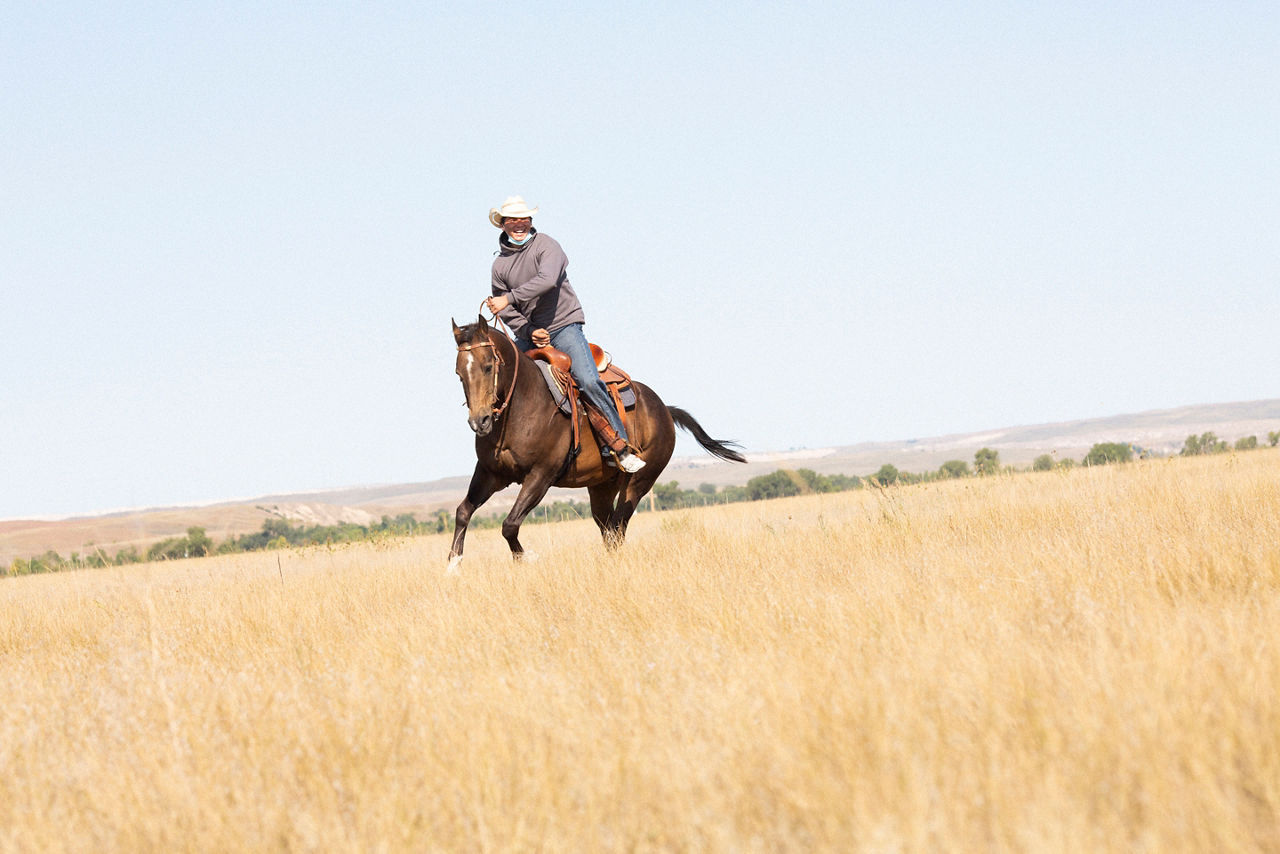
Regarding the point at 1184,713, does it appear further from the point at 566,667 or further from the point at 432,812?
the point at 566,667

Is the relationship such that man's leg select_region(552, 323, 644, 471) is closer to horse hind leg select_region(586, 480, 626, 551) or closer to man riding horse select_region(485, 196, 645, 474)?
man riding horse select_region(485, 196, 645, 474)

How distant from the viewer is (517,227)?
31.8 feet

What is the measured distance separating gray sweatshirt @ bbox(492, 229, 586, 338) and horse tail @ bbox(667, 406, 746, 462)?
8.43 feet

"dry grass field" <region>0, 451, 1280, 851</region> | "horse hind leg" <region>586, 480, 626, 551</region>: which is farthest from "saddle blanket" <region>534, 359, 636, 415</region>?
"dry grass field" <region>0, 451, 1280, 851</region>

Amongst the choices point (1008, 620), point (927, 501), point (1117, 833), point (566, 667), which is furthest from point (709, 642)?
point (927, 501)

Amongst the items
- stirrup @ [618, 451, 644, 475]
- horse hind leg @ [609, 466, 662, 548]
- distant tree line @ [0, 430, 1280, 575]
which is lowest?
distant tree line @ [0, 430, 1280, 575]

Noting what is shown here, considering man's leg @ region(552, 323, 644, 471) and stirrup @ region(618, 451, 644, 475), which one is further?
stirrup @ region(618, 451, 644, 475)

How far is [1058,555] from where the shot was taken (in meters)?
6.00

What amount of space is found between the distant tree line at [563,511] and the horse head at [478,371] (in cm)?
218

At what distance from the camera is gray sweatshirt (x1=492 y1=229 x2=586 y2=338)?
31.1 ft

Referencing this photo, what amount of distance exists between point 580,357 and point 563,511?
80.7 feet

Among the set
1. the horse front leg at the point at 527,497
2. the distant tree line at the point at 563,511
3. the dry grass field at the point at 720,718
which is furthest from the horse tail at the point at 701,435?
the dry grass field at the point at 720,718

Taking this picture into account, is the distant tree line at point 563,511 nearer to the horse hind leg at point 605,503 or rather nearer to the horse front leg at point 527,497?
the horse hind leg at point 605,503

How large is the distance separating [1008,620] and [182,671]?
420 cm
